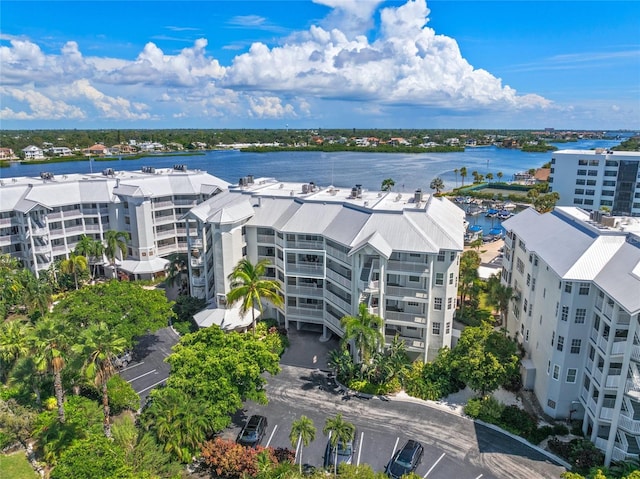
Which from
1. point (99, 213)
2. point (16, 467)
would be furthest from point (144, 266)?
point (16, 467)

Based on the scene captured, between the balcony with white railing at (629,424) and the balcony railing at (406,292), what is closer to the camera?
the balcony with white railing at (629,424)

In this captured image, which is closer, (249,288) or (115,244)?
(249,288)

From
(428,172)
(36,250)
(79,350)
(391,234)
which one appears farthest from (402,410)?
(428,172)

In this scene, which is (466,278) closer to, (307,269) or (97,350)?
(307,269)

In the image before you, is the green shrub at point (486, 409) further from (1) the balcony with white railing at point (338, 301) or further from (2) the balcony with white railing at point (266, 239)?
(2) the balcony with white railing at point (266, 239)

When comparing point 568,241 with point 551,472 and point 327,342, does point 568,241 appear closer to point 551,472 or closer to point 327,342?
point 551,472

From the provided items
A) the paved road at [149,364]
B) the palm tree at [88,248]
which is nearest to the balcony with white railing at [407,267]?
the paved road at [149,364]
